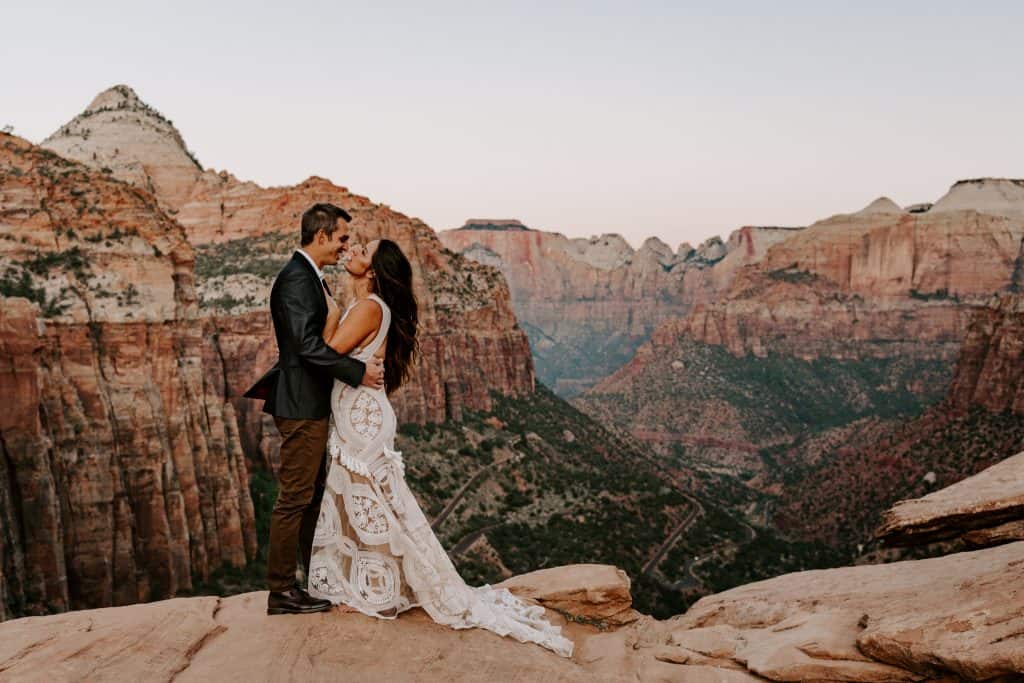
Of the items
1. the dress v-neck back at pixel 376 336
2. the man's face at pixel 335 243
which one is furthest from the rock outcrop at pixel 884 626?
the man's face at pixel 335 243

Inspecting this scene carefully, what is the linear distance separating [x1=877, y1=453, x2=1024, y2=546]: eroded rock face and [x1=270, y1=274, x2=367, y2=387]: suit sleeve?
30.0ft

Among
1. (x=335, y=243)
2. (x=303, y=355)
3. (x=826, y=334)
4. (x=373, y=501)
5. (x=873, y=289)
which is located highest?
(x=335, y=243)

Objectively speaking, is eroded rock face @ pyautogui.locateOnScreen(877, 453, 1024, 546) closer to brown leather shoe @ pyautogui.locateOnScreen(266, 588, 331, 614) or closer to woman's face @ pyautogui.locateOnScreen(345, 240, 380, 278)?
brown leather shoe @ pyautogui.locateOnScreen(266, 588, 331, 614)

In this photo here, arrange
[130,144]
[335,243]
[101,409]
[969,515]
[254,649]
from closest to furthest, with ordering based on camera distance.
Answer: [254,649] → [335,243] → [969,515] → [101,409] → [130,144]

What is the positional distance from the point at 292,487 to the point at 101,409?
1766 cm

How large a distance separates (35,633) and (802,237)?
164 m

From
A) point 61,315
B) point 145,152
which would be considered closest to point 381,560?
point 61,315

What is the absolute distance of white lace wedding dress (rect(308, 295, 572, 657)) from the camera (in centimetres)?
738

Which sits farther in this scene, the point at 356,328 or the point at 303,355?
the point at 356,328

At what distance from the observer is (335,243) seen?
7637mm

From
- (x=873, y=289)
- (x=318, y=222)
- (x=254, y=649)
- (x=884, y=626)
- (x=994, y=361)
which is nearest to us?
(x=254, y=649)

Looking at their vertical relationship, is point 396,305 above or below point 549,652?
above

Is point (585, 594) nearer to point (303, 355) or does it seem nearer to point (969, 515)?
point (969, 515)

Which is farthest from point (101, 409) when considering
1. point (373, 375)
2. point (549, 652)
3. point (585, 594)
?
point (549, 652)
